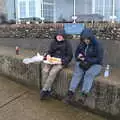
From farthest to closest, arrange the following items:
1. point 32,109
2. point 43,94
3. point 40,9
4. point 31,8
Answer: point 31,8 < point 40,9 < point 43,94 < point 32,109

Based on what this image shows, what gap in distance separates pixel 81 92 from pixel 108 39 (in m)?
2.08

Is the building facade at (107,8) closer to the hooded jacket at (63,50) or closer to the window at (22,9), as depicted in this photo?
the window at (22,9)

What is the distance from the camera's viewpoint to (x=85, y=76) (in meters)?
5.38

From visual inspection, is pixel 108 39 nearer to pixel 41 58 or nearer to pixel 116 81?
pixel 41 58

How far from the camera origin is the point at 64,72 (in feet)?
19.4

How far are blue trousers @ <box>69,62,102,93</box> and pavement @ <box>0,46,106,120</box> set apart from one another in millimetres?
443

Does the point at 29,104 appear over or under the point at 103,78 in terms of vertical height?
under

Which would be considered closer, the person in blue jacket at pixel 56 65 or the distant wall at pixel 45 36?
the person in blue jacket at pixel 56 65

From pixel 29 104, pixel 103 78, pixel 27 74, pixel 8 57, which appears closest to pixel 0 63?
pixel 8 57

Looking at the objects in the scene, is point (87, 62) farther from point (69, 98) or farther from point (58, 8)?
point (58, 8)

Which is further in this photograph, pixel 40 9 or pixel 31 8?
pixel 31 8

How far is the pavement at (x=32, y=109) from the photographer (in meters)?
5.31

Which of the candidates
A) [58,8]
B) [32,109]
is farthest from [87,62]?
[58,8]

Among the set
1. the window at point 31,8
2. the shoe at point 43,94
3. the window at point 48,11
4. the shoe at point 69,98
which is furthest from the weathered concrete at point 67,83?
the window at point 31,8
